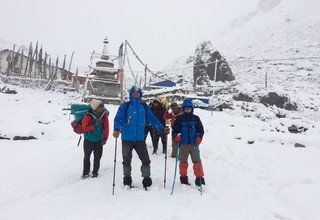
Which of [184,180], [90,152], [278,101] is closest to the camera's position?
[184,180]

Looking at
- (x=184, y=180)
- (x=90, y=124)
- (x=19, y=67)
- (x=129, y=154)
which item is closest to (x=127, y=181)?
(x=129, y=154)

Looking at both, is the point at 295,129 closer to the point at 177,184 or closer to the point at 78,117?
the point at 177,184

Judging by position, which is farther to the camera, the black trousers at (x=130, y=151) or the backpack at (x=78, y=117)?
the backpack at (x=78, y=117)

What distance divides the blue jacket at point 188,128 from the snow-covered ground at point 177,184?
111 centimetres

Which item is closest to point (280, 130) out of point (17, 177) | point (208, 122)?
point (208, 122)

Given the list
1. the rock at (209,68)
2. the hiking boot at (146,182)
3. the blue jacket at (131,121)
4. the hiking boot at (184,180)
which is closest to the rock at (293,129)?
the hiking boot at (184,180)

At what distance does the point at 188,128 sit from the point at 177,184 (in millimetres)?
1333

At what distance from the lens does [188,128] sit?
7121 mm

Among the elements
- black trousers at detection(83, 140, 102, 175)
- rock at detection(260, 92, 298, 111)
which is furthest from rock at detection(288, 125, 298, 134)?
rock at detection(260, 92, 298, 111)

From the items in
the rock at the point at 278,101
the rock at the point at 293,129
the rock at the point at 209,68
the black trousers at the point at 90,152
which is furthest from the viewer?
the rock at the point at 209,68

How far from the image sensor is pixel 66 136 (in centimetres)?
1188

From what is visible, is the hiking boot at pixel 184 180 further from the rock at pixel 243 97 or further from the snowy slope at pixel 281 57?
the rock at pixel 243 97

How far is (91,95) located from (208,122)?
382 inches

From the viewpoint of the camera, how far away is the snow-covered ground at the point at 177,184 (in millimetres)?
5391
